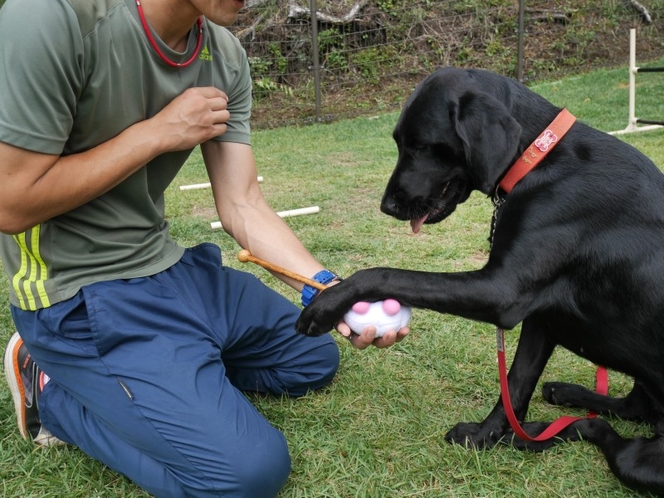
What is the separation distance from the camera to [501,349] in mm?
2375

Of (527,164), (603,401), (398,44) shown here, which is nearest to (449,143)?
(527,164)

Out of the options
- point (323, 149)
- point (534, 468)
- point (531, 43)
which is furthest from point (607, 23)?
point (534, 468)

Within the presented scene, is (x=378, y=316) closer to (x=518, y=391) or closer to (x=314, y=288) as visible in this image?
(x=314, y=288)

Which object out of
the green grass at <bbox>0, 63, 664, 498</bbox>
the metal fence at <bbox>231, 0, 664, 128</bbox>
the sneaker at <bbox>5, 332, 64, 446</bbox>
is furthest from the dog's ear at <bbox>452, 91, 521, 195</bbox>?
the metal fence at <bbox>231, 0, 664, 128</bbox>

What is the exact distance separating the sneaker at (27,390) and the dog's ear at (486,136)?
5.54ft

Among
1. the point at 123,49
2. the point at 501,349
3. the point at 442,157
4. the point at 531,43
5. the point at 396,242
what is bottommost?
the point at 531,43

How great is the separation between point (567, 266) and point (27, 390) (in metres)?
1.91

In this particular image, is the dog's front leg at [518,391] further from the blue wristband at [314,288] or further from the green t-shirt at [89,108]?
the green t-shirt at [89,108]

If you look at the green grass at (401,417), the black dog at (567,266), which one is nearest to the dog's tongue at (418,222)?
the black dog at (567,266)

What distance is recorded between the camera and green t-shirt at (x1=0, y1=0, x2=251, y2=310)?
1.97 m

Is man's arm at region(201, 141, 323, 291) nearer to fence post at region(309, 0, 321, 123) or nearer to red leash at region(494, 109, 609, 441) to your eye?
red leash at region(494, 109, 609, 441)

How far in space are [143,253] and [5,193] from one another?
0.53 m

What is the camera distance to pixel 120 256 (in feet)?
7.76

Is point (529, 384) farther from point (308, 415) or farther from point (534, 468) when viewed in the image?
point (308, 415)
